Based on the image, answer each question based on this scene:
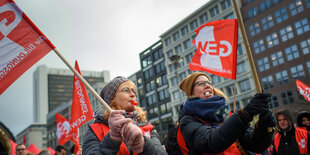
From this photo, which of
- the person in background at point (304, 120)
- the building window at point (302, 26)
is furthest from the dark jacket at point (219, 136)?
the building window at point (302, 26)

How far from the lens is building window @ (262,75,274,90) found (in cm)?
4203

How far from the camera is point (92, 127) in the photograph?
8.10ft

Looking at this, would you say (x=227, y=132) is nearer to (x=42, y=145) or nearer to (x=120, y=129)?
(x=120, y=129)

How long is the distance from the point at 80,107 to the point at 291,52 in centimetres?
4040

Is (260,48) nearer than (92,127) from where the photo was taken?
No

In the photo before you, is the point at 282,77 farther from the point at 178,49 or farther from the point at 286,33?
the point at 178,49

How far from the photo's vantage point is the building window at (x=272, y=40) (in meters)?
41.6

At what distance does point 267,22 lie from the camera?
Answer: 4303cm

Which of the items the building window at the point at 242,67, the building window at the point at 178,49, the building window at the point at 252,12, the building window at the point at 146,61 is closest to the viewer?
the building window at the point at 242,67

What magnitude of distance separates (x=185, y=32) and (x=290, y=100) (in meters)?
23.7

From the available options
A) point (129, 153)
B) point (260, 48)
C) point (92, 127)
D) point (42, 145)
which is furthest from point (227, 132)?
point (42, 145)

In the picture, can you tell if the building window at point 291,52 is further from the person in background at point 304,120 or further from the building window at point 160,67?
the person in background at point 304,120

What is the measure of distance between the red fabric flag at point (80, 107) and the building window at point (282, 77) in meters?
39.8

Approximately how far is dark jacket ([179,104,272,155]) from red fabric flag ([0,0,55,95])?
1597 millimetres
